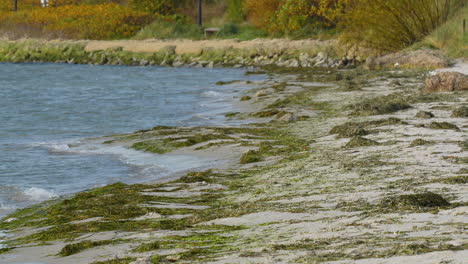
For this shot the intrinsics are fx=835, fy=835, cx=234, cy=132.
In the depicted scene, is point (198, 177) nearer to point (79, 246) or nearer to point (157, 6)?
point (79, 246)

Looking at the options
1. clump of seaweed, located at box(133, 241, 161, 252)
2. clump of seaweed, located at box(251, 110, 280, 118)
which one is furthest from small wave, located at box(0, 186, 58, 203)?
clump of seaweed, located at box(251, 110, 280, 118)

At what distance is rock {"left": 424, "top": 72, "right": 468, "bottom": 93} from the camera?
17141 millimetres

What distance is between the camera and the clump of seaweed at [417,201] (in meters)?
6.84

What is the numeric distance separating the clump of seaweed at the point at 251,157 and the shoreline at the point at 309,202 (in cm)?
2

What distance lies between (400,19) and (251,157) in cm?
1975

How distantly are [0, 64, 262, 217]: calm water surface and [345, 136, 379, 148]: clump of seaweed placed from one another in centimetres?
230

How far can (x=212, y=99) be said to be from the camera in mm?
24281

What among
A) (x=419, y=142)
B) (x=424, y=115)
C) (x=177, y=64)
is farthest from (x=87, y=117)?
(x=177, y=64)

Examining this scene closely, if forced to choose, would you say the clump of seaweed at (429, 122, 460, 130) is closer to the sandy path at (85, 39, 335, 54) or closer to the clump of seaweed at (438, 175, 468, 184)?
the clump of seaweed at (438, 175, 468, 184)

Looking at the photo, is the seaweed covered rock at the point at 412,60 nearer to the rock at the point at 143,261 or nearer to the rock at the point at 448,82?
the rock at the point at 448,82

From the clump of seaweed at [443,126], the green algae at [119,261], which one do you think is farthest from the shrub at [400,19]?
the green algae at [119,261]

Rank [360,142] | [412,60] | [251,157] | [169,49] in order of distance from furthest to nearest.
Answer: [169,49] < [412,60] < [251,157] < [360,142]

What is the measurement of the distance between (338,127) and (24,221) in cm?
585

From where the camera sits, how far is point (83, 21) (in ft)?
176
